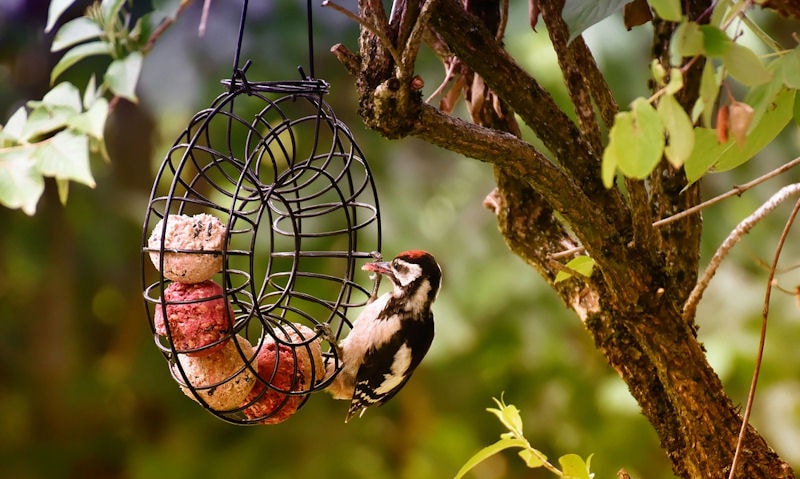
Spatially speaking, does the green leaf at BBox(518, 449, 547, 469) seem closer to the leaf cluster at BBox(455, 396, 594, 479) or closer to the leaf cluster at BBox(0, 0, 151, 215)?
the leaf cluster at BBox(455, 396, 594, 479)

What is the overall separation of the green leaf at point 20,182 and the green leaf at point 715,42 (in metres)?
0.78

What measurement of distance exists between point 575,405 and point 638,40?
119 centimetres

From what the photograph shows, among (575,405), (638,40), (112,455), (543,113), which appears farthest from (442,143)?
(112,455)

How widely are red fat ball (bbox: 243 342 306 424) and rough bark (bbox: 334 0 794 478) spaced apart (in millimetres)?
344

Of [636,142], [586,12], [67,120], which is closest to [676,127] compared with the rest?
[636,142]

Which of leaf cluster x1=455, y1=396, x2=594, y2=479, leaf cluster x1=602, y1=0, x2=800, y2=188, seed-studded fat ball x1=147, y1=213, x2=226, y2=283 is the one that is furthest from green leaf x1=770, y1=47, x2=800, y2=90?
seed-studded fat ball x1=147, y1=213, x2=226, y2=283

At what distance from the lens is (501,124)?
1078 mm

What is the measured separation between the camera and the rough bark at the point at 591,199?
2.51 ft

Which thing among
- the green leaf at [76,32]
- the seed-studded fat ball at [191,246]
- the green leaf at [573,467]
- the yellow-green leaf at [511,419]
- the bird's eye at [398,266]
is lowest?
the green leaf at [573,467]

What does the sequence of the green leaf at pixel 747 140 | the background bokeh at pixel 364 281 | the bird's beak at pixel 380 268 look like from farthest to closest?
the background bokeh at pixel 364 281, the bird's beak at pixel 380 268, the green leaf at pixel 747 140

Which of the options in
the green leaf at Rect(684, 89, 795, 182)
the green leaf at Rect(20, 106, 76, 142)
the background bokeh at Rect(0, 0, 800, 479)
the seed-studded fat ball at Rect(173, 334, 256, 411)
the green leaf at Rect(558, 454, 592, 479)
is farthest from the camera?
the background bokeh at Rect(0, 0, 800, 479)

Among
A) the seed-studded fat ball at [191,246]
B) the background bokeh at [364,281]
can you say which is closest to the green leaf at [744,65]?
the seed-studded fat ball at [191,246]

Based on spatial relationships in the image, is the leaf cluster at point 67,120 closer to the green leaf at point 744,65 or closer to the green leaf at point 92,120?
the green leaf at point 92,120

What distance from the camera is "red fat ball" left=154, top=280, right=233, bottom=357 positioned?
91 cm
